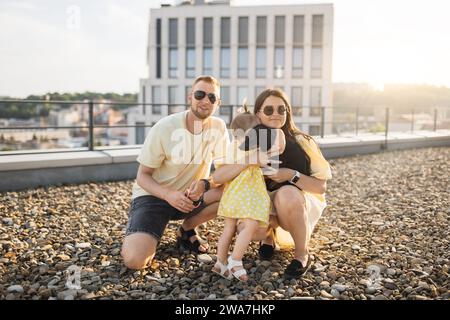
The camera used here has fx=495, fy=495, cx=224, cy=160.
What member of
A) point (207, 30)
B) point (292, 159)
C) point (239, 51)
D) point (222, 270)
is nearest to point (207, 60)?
point (207, 30)

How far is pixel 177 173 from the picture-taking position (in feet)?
12.1

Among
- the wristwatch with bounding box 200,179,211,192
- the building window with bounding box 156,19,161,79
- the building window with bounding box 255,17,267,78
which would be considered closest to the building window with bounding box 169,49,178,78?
the building window with bounding box 156,19,161,79

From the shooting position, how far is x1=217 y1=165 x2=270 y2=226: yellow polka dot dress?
308 cm

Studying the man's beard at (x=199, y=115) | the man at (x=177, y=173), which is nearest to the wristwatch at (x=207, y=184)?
the man at (x=177, y=173)

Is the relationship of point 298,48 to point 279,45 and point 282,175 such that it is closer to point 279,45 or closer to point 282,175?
point 279,45

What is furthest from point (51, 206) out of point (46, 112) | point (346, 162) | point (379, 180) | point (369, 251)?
point (46, 112)

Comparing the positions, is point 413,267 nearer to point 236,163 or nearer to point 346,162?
point 236,163

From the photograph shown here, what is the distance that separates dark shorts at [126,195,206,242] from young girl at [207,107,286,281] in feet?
1.84

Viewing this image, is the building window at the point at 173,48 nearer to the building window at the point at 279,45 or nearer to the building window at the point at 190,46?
the building window at the point at 190,46

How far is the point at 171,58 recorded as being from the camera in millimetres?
45562

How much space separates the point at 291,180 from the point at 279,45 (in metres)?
42.0

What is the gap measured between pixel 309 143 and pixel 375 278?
→ 97 centimetres

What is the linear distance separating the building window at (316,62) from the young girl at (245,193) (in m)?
40.8

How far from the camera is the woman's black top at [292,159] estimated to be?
3346 mm
